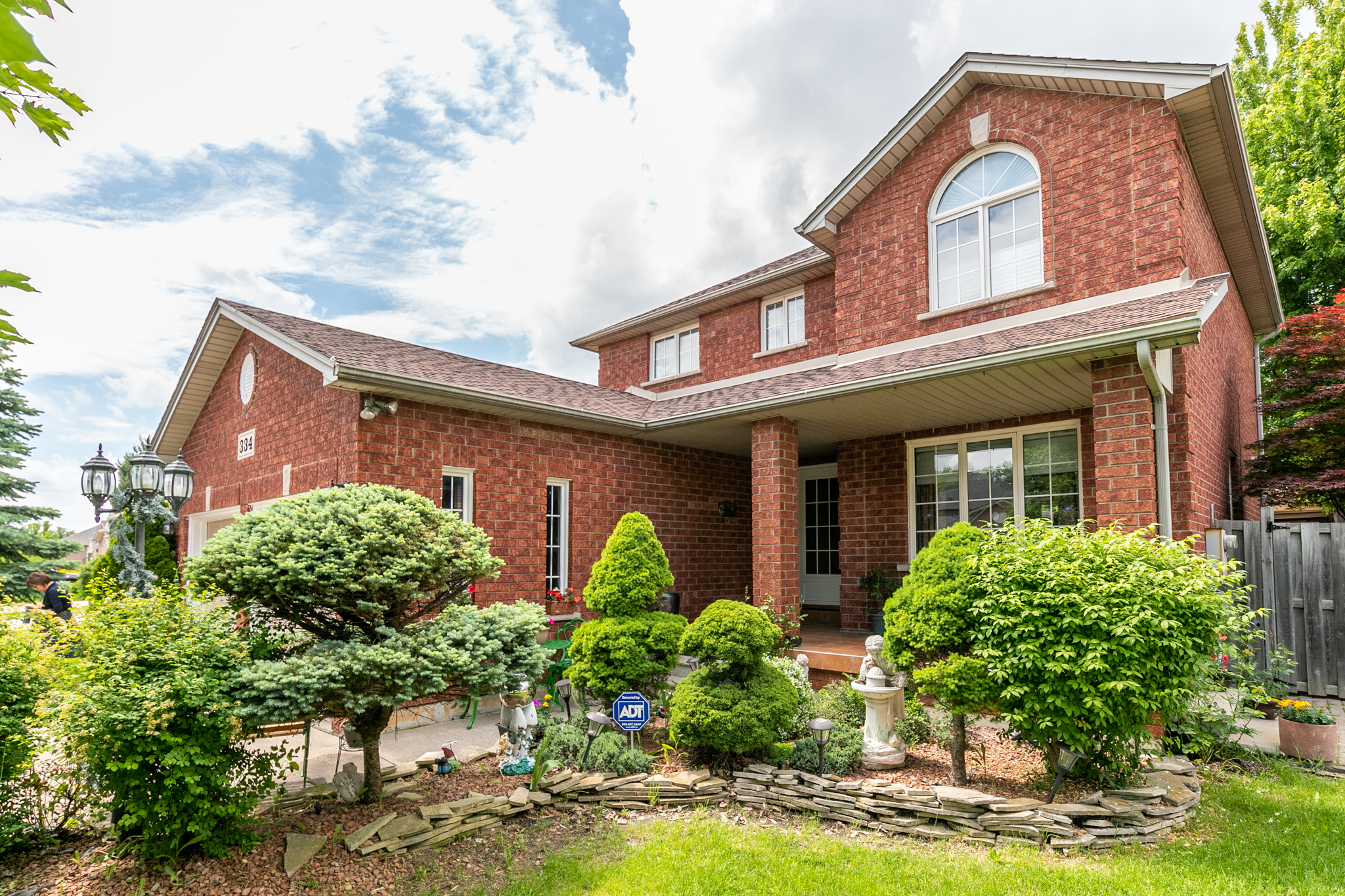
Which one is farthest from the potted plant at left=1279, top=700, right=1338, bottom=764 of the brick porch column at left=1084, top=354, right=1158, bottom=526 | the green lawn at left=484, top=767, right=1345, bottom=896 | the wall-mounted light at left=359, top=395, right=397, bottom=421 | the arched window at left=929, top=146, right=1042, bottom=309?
the wall-mounted light at left=359, top=395, right=397, bottom=421

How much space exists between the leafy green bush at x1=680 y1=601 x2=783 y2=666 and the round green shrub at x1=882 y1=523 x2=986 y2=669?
3.06 ft

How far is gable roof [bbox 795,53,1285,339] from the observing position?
24.5 feet

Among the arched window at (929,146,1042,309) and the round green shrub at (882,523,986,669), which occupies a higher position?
the arched window at (929,146,1042,309)

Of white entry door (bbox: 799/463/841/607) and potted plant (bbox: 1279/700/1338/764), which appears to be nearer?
potted plant (bbox: 1279/700/1338/764)

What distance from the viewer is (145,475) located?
714 cm

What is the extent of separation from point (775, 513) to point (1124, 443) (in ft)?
12.2

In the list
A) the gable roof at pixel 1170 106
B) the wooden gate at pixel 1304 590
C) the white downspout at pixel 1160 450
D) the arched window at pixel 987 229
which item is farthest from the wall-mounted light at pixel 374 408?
the wooden gate at pixel 1304 590

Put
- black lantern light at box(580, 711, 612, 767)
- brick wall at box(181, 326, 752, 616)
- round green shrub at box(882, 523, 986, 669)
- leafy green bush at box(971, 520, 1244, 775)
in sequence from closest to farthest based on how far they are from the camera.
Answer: leafy green bush at box(971, 520, 1244, 775) < round green shrub at box(882, 523, 986, 669) < black lantern light at box(580, 711, 612, 767) < brick wall at box(181, 326, 752, 616)

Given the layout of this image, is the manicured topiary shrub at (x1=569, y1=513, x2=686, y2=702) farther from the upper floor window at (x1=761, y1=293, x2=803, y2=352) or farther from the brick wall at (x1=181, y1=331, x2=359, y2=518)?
the upper floor window at (x1=761, y1=293, x2=803, y2=352)

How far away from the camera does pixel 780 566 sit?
851 centimetres

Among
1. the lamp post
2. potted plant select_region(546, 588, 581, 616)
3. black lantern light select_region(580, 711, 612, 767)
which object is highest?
the lamp post

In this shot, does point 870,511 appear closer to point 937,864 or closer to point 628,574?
point 628,574

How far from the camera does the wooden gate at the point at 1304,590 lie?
24.0 ft

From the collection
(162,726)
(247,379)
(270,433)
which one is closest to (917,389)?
(162,726)
